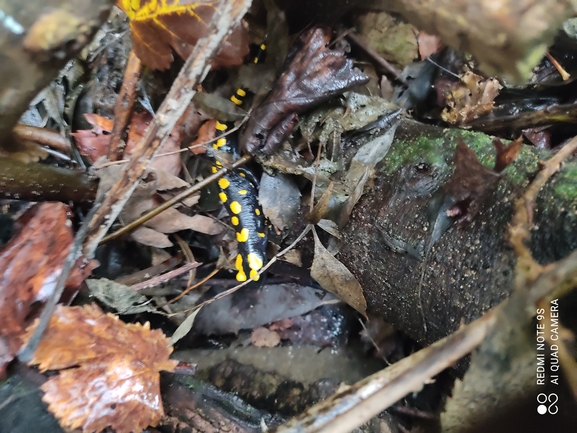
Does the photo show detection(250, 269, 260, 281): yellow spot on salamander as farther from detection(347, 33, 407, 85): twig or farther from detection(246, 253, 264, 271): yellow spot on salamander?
detection(347, 33, 407, 85): twig

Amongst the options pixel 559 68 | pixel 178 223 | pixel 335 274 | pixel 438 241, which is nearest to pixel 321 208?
pixel 335 274

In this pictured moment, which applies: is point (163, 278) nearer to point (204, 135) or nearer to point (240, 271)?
point (240, 271)

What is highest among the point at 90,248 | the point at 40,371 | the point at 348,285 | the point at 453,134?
the point at 453,134

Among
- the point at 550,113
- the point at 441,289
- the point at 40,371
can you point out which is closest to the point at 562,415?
the point at 441,289

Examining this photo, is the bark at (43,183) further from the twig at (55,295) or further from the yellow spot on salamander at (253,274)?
the yellow spot on salamander at (253,274)

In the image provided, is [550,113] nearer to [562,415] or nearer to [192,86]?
[562,415]

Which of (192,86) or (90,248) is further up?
(192,86)
